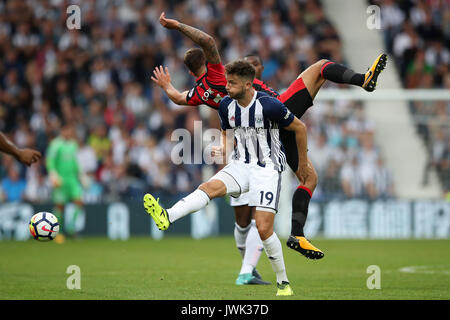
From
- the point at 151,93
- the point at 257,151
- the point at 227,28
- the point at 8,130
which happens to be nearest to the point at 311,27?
the point at 227,28

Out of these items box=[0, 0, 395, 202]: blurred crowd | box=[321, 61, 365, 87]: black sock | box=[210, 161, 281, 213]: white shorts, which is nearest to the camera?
box=[210, 161, 281, 213]: white shorts

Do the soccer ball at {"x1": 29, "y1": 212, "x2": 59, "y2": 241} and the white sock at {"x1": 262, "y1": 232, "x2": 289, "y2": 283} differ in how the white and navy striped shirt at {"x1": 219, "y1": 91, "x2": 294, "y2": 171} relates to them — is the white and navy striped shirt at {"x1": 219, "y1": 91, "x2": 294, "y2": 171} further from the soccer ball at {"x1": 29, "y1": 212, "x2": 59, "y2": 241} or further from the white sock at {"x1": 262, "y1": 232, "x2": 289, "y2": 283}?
the soccer ball at {"x1": 29, "y1": 212, "x2": 59, "y2": 241}

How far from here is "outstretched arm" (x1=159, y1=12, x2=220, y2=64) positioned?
7.85 meters

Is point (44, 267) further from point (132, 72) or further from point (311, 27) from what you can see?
point (311, 27)

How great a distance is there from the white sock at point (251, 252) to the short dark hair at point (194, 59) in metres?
1.96

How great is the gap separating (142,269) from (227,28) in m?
11.3

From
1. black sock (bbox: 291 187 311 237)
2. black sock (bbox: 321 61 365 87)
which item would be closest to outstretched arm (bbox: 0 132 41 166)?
black sock (bbox: 291 187 311 237)

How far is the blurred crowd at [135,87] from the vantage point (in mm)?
16922

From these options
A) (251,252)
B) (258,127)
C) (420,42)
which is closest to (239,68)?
(258,127)

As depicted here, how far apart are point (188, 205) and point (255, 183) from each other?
67cm

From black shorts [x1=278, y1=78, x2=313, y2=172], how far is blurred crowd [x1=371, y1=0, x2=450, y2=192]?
31.2 ft

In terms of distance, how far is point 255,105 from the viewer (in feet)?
24.3

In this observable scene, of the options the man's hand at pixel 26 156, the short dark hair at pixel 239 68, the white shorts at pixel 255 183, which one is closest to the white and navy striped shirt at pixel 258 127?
the white shorts at pixel 255 183
